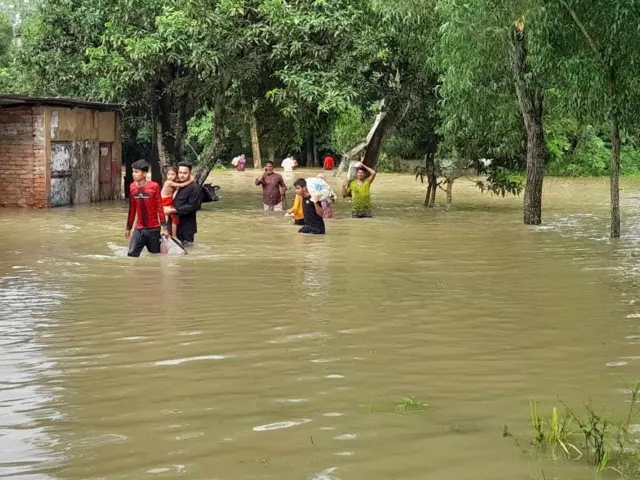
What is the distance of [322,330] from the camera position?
26.3 feet

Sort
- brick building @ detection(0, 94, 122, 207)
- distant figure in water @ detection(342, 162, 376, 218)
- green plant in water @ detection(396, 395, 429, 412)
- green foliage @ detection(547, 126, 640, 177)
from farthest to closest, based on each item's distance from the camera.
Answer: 1. green foliage @ detection(547, 126, 640, 177)
2. brick building @ detection(0, 94, 122, 207)
3. distant figure in water @ detection(342, 162, 376, 218)
4. green plant in water @ detection(396, 395, 429, 412)

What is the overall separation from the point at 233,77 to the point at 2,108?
18.8 feet

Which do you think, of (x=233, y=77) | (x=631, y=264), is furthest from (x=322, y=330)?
(x=233, y=77)

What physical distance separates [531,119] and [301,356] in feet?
45.0

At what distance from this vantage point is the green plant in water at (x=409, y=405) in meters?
5.47

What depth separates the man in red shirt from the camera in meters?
12.5

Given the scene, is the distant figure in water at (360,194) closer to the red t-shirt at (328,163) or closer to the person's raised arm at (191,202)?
the person's raised arm at (191,202)

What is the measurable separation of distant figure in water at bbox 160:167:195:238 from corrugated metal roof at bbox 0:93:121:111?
351 inches

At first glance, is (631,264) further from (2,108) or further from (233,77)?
(2,108)

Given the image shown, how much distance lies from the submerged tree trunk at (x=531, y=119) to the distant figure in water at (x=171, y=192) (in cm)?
784

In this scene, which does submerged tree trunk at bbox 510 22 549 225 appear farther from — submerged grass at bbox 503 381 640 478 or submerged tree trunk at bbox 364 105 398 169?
submerged grass at bbox 503 381 640 478

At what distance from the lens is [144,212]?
12.7 m

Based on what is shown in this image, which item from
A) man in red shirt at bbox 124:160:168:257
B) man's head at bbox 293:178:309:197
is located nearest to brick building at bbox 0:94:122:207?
man's head at bbox 293:178:309:197

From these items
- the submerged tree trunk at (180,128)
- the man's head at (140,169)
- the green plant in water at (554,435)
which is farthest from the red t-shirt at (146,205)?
Answer: the submerged tree trunk at (180,128)
